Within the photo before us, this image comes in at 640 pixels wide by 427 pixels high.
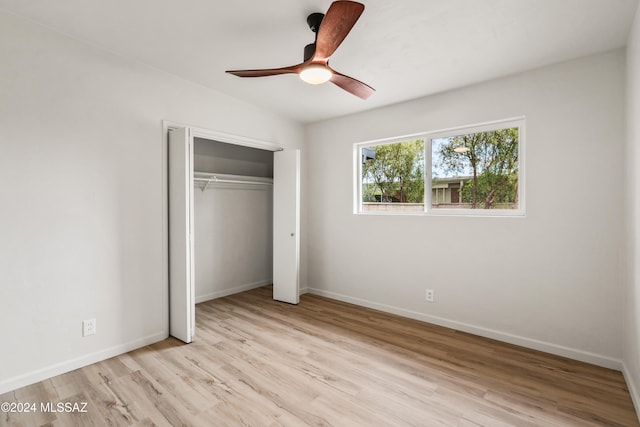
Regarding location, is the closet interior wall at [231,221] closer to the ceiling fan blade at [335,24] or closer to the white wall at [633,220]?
the ceiling fan blade at [335,24]

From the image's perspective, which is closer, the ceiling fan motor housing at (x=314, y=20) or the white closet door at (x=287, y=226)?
the ceiling fan motor housing at (x=314, y=20)

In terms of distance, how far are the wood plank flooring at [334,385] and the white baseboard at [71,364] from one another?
0.17ft

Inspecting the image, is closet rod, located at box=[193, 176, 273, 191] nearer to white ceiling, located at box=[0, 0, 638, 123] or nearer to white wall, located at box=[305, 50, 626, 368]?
white ceiling, located at box=[0, 0, 638, 123]

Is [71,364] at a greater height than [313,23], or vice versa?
[313,23]

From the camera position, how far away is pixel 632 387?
6.62ft

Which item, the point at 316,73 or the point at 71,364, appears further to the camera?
the point at 71,364

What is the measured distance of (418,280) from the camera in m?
3.39

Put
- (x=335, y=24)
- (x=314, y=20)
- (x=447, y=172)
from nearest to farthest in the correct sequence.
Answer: (x=335, y=24), (x=314, y=20), (x=447, y=172)

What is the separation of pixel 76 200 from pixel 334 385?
233cm

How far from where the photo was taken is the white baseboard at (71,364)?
2043 millimetres

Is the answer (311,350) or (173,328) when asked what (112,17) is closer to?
(173,328)

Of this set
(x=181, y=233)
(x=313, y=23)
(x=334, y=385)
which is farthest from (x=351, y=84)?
(x=334, y=385)

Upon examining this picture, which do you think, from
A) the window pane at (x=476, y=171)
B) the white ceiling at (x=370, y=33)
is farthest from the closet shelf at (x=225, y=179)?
the window pane at (x=476, y=171)

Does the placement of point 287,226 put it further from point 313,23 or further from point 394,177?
point 313,23
